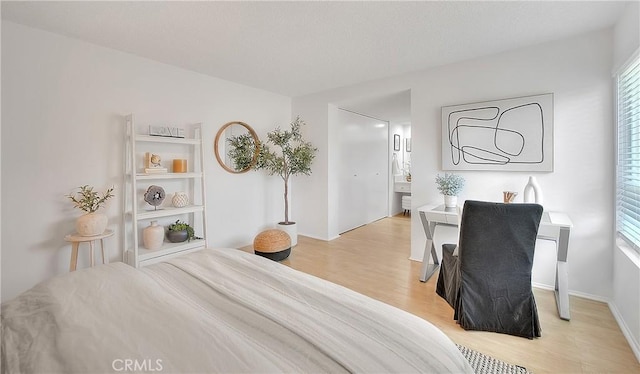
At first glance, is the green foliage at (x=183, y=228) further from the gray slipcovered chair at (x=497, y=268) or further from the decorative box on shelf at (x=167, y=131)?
the gray slipcovered chair at (x=497, y=268)

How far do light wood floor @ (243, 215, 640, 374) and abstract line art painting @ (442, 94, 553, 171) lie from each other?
1260 mm

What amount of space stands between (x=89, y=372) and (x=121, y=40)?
2849mm

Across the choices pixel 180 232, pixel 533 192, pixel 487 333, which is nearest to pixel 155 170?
pixel 180 232

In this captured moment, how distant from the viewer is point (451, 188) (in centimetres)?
290

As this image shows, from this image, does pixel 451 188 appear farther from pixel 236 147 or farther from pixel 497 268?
pixel 236 147

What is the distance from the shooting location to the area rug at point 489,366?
1534 mm

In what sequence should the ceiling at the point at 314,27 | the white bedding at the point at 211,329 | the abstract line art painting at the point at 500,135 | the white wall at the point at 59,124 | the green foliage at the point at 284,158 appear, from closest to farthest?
1. the white bedding at the point at 211,329
2. the ceiling at the point at 314,27
3. the white wall at the point at 59,124
4. the abstract line art painting at the point at 500,135
5. the green foliage at the point at 284,158

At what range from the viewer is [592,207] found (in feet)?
7.82

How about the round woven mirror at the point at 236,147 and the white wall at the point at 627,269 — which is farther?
the round woven mirror at the point at 236,147

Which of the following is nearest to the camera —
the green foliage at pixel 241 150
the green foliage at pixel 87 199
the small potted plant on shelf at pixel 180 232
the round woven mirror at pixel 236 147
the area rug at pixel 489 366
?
the area rug at pixel 489 366

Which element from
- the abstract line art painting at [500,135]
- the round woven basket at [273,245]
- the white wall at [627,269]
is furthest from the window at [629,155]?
the round woven basket at [273,245]

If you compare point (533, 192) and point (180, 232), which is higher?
point (533, 192)

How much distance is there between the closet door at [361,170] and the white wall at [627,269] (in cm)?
315

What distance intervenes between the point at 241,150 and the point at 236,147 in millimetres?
78
